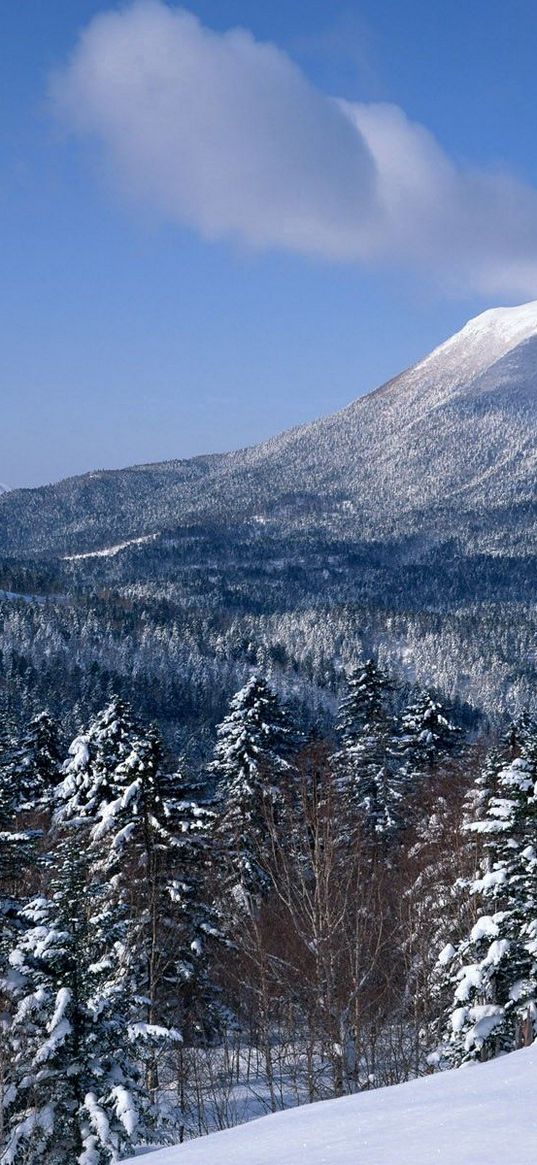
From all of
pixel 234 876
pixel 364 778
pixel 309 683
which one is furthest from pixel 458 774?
pixel 309 683

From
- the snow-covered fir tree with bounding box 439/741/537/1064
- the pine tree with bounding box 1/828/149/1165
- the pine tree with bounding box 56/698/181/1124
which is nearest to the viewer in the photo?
the pine tree with bounding box 1/828/149/1165

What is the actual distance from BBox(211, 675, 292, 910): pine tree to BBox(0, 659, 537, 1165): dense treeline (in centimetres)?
9

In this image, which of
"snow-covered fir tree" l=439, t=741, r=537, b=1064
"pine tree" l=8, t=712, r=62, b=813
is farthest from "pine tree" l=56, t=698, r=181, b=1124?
"pine tree" l=8, t=712, r=62, b=813

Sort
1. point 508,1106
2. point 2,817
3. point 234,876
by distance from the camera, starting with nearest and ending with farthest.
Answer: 1. point 508,1106
2. point 2,817
3. point 234,876

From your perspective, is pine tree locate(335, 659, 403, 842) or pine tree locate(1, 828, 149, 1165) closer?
pine tree locate(1, 828, 149, 1165)

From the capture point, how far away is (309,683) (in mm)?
191000

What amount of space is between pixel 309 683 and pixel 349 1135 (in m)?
184

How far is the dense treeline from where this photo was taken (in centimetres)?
1382

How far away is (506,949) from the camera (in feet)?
47.1

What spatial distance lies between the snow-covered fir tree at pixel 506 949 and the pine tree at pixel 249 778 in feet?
37.4

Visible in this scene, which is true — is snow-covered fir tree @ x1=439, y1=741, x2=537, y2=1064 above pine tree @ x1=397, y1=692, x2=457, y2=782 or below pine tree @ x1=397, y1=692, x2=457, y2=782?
above

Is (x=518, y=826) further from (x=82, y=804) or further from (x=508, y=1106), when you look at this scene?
(x=82, y=804)

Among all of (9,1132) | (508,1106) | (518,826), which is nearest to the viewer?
(508,1106)

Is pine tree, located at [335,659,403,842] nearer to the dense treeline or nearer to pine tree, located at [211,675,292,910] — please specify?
the dense treeline
